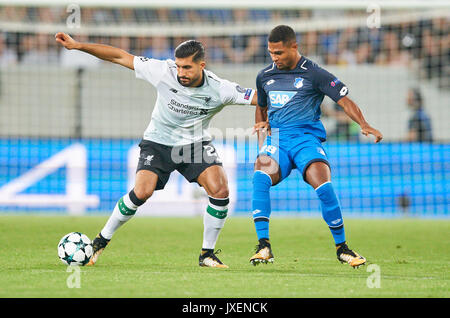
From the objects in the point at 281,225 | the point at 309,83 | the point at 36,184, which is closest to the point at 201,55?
the point at 309,83

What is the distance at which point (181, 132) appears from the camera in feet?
27.2

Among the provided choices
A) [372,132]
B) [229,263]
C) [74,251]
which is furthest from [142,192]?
[372,132]

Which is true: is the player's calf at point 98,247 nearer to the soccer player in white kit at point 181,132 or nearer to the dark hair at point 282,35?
the soccer player in white kit at point 181,132

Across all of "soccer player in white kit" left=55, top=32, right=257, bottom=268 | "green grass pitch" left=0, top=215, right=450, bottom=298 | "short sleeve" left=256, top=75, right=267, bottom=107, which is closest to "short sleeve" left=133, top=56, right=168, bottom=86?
"soccer player in white kit" left=55, top=32, right=257, bottom=268

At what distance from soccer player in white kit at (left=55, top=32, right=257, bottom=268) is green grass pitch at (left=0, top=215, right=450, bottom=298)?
477 mm

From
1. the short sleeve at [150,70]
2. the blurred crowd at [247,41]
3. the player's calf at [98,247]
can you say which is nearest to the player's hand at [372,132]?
the short sleeve at [150,70]

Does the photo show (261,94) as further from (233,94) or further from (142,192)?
(142,192)

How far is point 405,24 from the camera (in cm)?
1956

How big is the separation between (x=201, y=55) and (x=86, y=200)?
29.9 feet

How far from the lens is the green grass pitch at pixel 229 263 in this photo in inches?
236

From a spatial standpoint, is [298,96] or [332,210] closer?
[332,210]

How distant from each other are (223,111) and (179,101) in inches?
442

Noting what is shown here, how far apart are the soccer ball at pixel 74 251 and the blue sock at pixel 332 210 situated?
220cm
